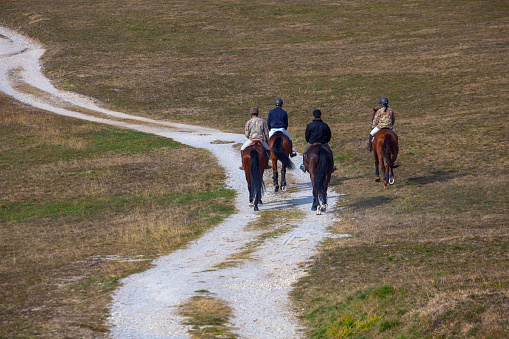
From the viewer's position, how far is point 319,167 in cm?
1789

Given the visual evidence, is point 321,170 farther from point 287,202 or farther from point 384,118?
point 384,118

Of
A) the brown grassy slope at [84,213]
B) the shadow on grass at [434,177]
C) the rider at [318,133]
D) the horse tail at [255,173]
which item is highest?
the rider at [318,133]

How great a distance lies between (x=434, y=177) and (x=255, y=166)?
848 centimetres

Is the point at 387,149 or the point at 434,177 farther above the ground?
the point at 387,149

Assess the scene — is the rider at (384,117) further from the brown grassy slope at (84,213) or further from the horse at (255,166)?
the brown grassy slope at (84,213)

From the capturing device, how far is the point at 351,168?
87.0 feet

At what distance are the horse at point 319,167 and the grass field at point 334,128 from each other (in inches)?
41.7

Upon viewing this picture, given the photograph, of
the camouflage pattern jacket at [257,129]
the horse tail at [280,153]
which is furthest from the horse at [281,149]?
the camouflage pattern jacket at [257,129]

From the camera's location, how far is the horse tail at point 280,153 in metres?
19.8

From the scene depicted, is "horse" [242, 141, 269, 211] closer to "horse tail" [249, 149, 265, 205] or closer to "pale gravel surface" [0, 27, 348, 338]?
"horse tail" [249, 149, 265, 205]

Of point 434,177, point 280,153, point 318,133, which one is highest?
point 318,133

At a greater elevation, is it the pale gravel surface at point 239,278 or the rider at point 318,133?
the rider at point 318,133

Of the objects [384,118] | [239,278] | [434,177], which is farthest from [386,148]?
[239,278]

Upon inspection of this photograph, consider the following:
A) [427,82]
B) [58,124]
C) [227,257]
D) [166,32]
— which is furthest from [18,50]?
[227,257]
